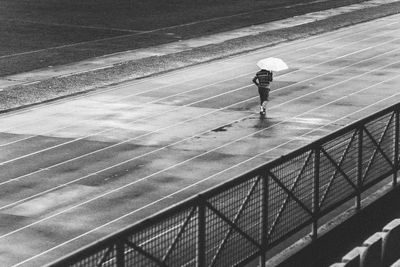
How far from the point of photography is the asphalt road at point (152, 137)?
61.7ft

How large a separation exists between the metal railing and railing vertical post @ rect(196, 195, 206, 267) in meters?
0.01

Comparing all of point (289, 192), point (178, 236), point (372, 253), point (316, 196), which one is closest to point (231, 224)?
point (178, 236)

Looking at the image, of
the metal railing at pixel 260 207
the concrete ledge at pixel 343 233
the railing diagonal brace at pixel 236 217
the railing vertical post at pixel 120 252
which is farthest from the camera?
the concrete ledge at pixel 343 233

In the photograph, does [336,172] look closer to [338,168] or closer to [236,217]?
[338,168]

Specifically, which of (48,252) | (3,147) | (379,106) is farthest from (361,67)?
(48,252)

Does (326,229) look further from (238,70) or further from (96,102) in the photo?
(238,70)

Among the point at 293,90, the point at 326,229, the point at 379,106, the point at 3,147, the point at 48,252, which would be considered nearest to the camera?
the point at 326,229

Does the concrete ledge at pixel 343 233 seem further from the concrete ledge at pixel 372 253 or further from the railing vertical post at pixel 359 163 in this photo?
the concrete ledge at pixel 372 253

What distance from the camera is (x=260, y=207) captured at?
40.7ft

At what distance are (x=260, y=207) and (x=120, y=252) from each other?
3.26 meters

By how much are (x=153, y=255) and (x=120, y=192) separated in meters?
10.4

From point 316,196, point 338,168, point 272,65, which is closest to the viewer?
point 316,196

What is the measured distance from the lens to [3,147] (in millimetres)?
25281

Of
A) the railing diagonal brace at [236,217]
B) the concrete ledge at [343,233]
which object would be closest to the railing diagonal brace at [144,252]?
the railing diagonal brace at [236,217]
